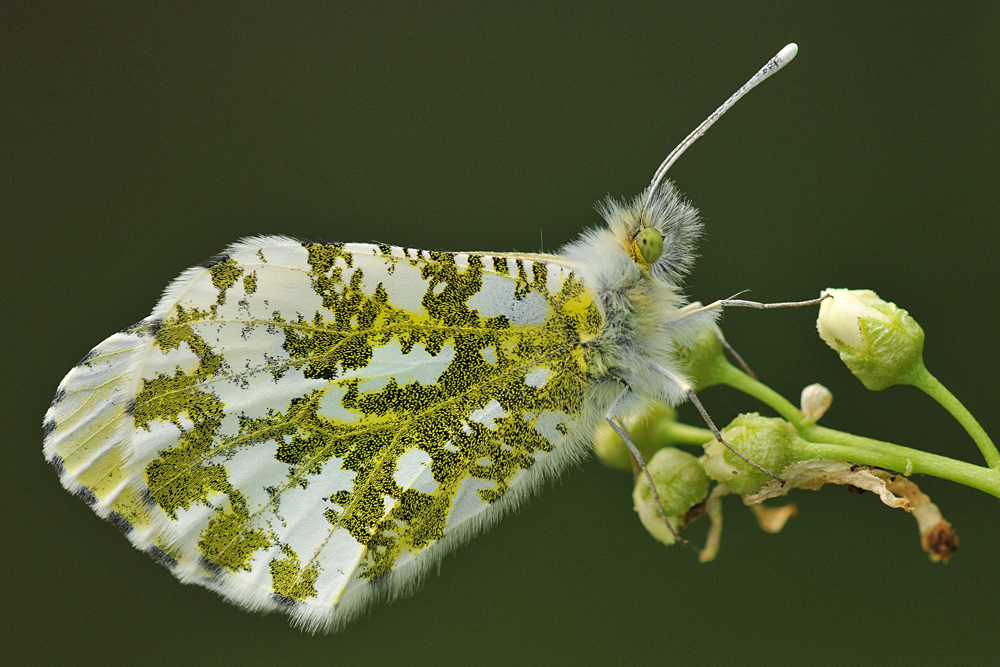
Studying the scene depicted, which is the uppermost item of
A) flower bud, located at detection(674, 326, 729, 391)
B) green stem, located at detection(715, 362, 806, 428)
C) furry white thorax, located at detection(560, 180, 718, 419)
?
furry white thorax, located at detection(560, 180, 718, 419)

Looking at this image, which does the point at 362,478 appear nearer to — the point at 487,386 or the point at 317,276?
the point at 487,386

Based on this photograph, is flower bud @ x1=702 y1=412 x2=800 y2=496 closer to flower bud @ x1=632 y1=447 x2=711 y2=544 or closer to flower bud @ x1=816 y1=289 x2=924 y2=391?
flower bud @ x1=632 y1=447 x2=711 y2=544

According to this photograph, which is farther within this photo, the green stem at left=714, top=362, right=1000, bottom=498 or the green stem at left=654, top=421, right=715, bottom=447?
the green stem at left=654, top=421, right=715, bottom=447

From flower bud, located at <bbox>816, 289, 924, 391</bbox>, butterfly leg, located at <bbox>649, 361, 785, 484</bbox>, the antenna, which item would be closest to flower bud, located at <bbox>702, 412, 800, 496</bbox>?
butterfly leg, located at <bbox>649, 361, 785, 484</bbox>

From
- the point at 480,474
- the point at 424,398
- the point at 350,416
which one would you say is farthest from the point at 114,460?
the point at 480,474

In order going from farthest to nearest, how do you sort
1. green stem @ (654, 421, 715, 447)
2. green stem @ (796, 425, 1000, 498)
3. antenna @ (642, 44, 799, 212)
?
1. green stem @ (654, 421, 715, 447)
2. antenna @ (642, 44, 799, 212)
3. green stem @ (796, 425, 1000, 498)

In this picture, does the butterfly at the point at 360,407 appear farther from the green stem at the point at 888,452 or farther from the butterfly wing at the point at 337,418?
the green stem at the point at 888,452

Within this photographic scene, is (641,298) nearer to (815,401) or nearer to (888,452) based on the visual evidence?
(815,401)

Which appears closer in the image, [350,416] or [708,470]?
[708,470]
